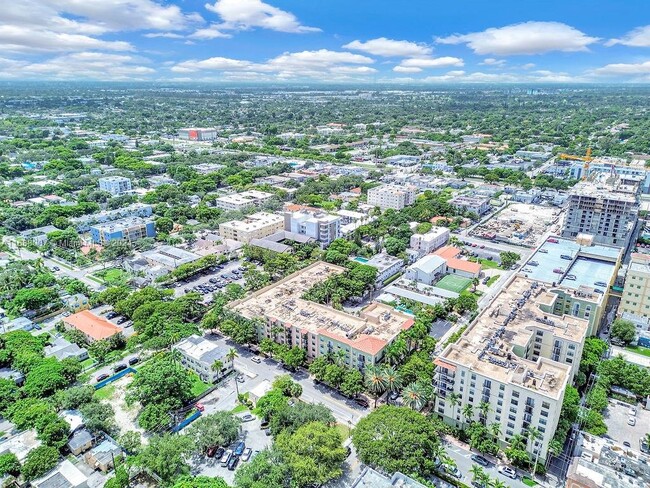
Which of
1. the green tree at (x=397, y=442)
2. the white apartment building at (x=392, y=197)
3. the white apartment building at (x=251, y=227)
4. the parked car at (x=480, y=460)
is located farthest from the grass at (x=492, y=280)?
the white apartment building at (x=251, y=227)

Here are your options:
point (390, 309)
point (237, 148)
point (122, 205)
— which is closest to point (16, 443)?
point (390, 309)

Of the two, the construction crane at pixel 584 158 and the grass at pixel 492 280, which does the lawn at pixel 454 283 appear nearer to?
the grass at pixel 492 280

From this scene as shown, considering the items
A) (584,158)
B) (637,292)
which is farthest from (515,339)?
(584,158)

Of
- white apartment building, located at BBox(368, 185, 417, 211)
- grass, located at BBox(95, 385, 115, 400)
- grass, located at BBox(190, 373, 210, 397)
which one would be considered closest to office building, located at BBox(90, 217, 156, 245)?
grass, located at BBox(95, 385, 115, 400)

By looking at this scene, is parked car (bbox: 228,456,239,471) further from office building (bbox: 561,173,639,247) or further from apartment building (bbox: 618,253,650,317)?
office building (bbox: 561,173,639,247)

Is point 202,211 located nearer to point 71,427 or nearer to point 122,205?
point 122,205

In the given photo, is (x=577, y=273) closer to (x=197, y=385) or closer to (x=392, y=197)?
(x=197, y=385)
